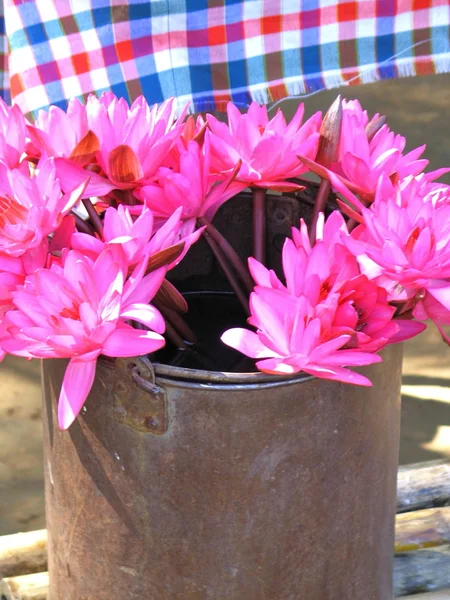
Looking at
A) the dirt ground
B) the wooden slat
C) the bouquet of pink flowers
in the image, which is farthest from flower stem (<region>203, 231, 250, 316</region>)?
the dirt ground

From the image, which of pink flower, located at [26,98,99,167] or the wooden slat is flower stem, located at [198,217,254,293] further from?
the wooden slat

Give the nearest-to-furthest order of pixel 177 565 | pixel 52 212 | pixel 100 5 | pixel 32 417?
pixel 52 212, pixel 177 565, pixel 100 5, pixel 32 417

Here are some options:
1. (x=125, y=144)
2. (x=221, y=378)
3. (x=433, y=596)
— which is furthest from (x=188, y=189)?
(x=433, y=596)

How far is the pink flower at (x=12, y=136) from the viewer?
2.51 ft

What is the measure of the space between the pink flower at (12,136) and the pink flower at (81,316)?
0.16 m

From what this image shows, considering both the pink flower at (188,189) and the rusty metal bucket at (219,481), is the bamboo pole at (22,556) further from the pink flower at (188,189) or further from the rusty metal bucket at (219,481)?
the pink flower at (188,189)

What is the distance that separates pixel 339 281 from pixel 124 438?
0.82 ft

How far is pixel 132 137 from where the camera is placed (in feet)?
2.51

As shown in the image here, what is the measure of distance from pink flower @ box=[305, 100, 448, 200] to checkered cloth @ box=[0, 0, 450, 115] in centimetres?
58

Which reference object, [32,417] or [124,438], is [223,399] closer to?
[124,438]

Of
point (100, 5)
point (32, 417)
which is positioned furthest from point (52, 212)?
point (32, 417)

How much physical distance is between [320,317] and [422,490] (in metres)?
0.74

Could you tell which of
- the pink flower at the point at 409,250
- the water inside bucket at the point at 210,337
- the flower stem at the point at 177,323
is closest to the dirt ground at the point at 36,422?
the water inside bucket at the point at 210,337

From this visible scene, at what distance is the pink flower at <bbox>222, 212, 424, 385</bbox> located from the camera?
24.9 inches
